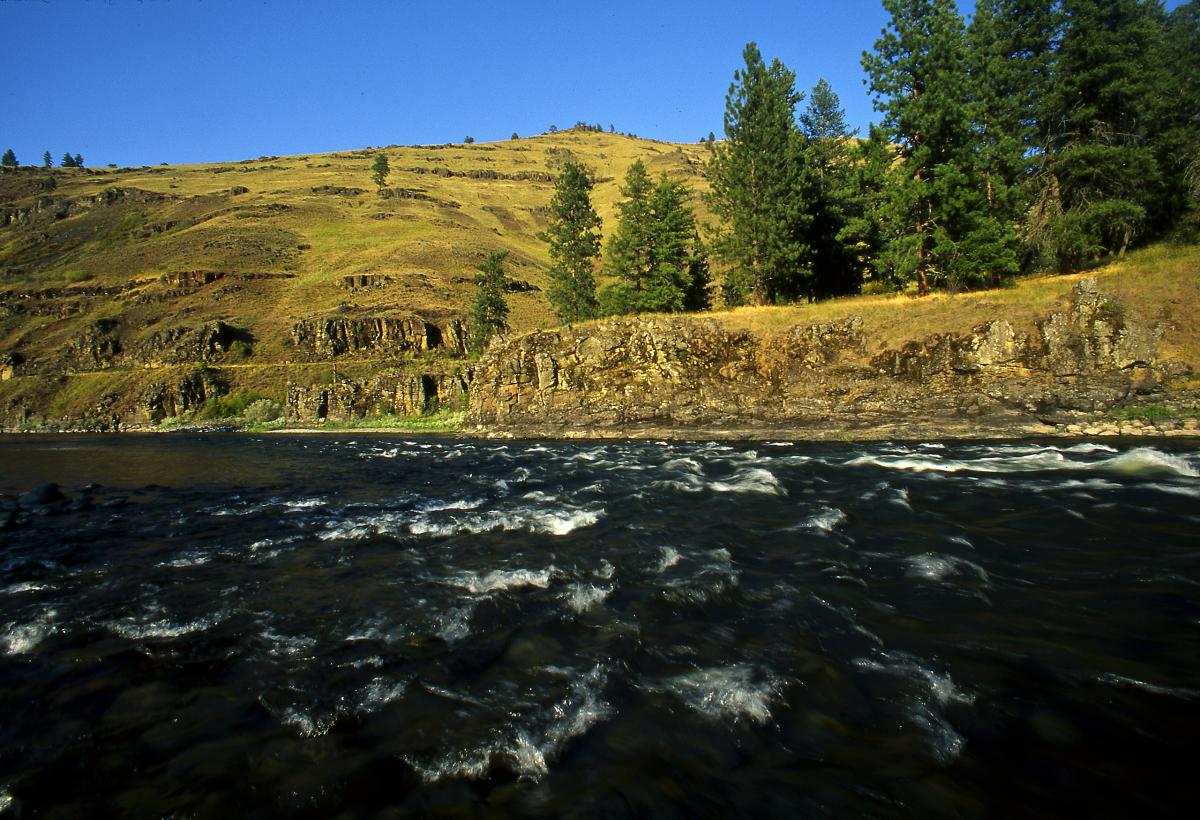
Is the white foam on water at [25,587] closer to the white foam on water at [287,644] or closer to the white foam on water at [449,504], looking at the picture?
the white foam on water at [287,644]

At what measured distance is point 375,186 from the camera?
179m

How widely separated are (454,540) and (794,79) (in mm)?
45939

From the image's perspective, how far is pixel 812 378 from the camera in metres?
32.8

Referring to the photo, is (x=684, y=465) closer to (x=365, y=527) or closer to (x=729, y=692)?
(x=365, y=527)

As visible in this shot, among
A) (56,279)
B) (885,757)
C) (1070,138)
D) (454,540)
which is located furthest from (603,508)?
(56,279)

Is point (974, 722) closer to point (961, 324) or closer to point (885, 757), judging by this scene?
point (885, 757)

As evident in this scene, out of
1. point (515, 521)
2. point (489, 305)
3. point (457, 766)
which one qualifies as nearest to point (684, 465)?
point (515, 521)

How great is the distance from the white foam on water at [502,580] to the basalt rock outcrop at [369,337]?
278 ft

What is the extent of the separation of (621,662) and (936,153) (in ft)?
135

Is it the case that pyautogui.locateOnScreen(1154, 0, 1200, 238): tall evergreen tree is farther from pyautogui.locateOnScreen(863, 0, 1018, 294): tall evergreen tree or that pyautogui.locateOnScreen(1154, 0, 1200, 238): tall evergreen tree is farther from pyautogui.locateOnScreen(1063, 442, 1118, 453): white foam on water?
pyautogui.locateOnScreen(1063, 442, 1118, 453): white foam on water

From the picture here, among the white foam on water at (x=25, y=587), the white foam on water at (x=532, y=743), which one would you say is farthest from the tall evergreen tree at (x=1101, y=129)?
the white foam on water at (x=25, y=587)

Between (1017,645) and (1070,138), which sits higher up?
(1070,138)

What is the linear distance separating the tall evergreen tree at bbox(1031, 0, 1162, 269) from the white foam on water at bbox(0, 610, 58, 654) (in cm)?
4515

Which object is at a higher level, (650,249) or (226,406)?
(650,249)
